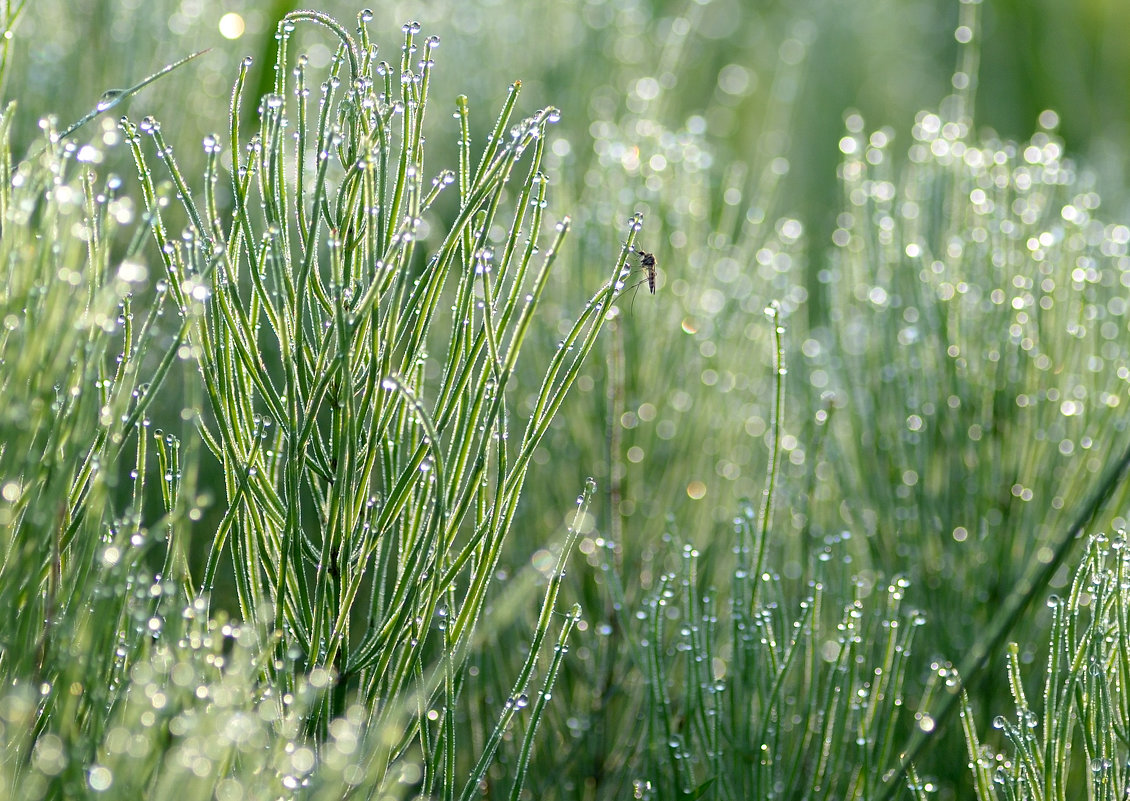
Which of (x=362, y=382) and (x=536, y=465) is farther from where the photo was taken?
(x=536, y=465)

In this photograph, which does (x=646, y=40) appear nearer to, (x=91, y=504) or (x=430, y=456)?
(x=430, y=456)

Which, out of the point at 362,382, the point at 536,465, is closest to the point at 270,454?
the point at 362,382

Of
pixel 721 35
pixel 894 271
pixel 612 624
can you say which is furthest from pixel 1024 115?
pixel 612 624

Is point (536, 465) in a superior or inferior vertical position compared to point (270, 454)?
inferior

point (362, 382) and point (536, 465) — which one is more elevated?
point (362, 382)

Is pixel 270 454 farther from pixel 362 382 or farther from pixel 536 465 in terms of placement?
pixel 536 465
